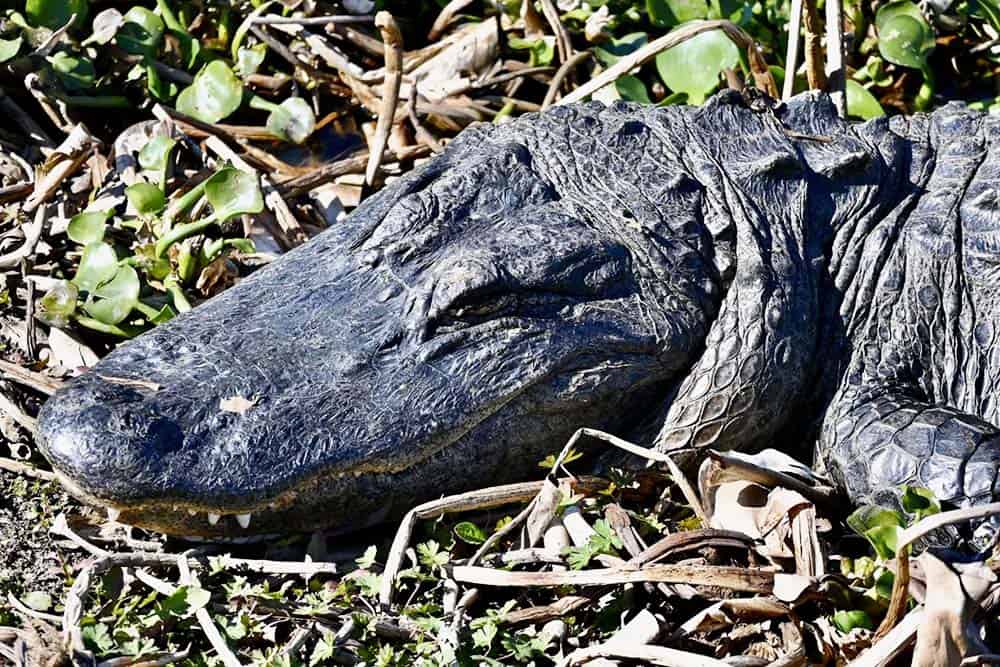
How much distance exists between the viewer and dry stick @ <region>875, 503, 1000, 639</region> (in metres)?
2.24

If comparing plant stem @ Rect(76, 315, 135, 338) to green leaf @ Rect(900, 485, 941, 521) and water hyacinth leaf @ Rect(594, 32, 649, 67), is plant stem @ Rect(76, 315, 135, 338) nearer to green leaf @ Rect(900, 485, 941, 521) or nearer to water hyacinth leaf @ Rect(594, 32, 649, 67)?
water hyacinth leaf @ Rect(594, 32, 649, 67)

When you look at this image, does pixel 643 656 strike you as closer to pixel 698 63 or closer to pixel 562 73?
pixel 698 63

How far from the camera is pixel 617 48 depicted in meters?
4.60

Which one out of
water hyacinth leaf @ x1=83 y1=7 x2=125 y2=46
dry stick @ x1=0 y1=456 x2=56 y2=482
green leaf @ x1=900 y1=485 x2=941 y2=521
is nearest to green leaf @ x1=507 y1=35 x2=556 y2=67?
water hyacinth leaf @ x1=83 y1=7 x2=125 y2=46

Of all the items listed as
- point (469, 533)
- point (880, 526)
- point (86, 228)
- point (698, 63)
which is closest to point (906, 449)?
point (880, 526)

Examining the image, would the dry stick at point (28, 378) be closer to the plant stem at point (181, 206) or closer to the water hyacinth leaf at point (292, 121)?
the plant stem at point (181, 206)

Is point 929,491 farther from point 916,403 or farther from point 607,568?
point 607,568

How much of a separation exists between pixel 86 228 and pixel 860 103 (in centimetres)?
244

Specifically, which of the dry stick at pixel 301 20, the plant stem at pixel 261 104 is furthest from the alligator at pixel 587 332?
the dry stick at pixel 301 20

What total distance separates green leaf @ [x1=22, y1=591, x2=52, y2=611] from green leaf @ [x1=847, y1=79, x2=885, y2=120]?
290 cm

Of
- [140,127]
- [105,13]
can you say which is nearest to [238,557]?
[140,127]

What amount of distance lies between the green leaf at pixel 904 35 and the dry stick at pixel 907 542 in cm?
243

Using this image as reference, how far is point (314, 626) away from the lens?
265 centimetres

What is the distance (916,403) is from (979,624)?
2.47 ft
